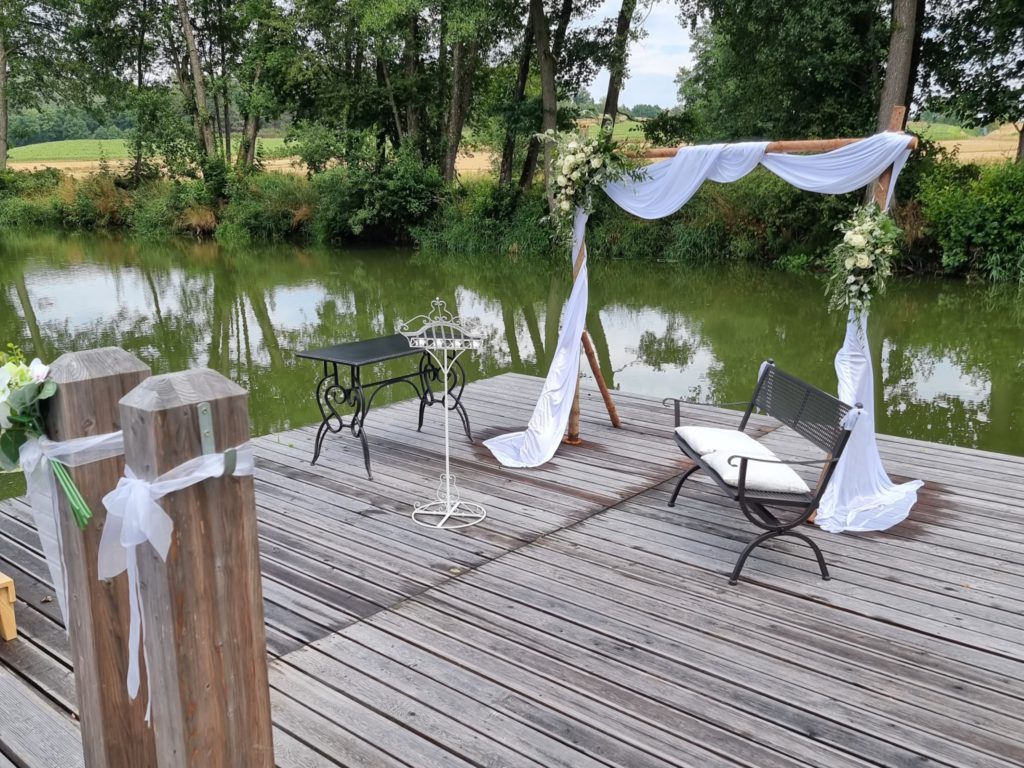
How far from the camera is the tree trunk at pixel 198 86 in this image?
82.2 ft

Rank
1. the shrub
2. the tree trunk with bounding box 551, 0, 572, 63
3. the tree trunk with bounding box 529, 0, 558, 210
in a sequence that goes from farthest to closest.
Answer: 1. the shrub
2. the tree trunk with bounding box 551, 0, 572, 63
3. the tree trunk with bounding box 529, 0, 558, 210

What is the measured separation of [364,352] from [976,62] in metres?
14.8

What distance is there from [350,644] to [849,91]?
1633 centimetres

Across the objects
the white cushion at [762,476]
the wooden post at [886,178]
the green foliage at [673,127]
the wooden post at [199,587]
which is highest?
the green foliage at [673,127]

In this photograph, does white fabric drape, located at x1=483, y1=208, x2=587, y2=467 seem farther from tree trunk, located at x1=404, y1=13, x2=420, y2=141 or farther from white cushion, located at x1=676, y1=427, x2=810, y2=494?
tree trunk, located at x1=404, y1=13, x2=420, y2=141

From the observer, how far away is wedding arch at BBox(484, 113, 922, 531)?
4305 millimetres

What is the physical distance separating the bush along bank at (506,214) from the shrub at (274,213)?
0.14 ft

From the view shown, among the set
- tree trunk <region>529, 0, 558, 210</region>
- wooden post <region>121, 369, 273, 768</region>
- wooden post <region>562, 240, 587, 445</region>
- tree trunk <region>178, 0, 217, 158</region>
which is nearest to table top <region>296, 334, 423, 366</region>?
wooden post <region>562, 240, 587, 445</region>

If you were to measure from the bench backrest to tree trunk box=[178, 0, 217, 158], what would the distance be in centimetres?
2376

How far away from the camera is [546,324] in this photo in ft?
40.8

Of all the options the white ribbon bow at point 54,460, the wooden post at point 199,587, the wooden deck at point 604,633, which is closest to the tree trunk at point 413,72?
the wooden deck at point 604,633

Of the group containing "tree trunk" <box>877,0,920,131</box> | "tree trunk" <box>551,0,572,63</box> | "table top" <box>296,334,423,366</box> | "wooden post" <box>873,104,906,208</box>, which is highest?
"tree trunk" <box>551,0,572,63</box>

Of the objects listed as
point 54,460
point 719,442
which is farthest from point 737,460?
point 54,460

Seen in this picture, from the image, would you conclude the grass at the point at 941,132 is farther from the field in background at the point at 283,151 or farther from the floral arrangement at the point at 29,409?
the floral arrangement at the point at 29,409
